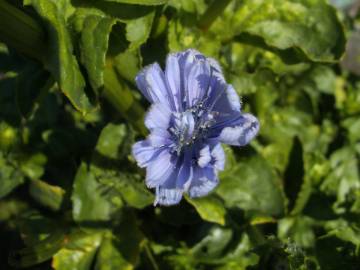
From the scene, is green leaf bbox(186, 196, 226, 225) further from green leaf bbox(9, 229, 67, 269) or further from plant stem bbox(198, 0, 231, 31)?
plant stem bbox(198, 0, 231, 31)

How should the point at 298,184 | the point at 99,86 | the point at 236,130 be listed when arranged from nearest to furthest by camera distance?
the point at 236,130, the point at 99,86, the point at 298,184

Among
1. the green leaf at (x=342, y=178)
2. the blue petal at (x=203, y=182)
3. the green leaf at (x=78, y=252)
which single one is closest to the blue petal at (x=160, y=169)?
the blue petal at (x=203, y=182)

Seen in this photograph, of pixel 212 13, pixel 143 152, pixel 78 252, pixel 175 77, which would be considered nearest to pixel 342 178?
pixel 212 13

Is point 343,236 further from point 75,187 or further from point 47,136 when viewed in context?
point 47,136

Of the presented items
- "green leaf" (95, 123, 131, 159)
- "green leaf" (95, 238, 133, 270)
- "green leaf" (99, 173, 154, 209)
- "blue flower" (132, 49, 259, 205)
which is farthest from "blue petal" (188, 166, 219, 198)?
"green leaf" (95, 238, 133, 270)

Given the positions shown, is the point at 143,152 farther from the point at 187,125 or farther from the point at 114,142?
the point at 114,142

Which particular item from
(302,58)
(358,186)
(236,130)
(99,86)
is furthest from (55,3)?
(358,186)

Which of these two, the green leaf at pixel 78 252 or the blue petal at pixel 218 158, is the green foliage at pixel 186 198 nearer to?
the green leaf at pixel 78 252
